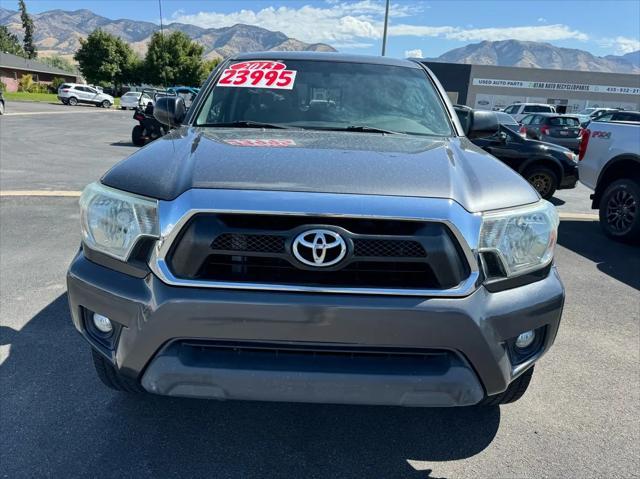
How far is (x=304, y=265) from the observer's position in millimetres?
1864

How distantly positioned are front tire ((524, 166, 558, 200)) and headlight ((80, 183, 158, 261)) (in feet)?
27.1

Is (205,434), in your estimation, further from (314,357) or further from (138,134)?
(138,134)

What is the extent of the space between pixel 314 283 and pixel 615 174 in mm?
6208

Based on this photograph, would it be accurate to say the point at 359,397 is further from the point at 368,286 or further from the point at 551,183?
the point at 551,183

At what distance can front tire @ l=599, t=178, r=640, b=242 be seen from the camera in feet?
20.5

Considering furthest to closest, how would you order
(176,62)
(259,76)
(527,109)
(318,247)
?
1. (176,62)
2. (527,109)
3. (259,76)
4. (318,247)

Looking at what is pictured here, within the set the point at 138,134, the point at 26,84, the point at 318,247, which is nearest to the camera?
the point at 318,247

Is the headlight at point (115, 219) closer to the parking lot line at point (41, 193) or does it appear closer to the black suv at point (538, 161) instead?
the parking lot line at point (41, 193)

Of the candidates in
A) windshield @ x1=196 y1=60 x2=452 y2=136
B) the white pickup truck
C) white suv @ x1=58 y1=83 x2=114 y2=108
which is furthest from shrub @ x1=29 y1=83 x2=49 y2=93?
windshield @ x1=196 y1=60 x2=452 y2=136

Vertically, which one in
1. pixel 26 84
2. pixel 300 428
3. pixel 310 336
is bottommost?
pixel 26 84

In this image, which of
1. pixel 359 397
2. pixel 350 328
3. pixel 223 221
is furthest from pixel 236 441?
pixel 223 221

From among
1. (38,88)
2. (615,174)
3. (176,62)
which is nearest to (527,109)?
(615,174)

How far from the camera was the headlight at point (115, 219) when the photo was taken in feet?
6.42

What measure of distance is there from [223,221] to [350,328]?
62 cm
